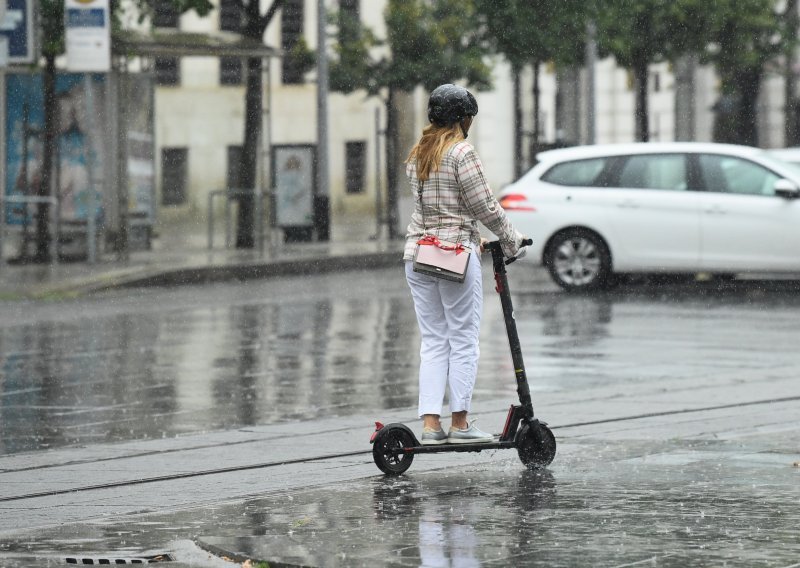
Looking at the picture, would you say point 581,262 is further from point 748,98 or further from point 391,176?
point 748,98

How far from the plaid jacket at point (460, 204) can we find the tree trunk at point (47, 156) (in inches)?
690

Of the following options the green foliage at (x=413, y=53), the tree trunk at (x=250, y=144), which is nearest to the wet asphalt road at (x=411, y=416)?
the tree trunk at (x=250, y=144)

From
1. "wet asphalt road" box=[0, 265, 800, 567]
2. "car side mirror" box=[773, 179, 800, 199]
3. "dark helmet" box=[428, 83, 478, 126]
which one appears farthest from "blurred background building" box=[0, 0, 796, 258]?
"dark helmet" box=[428, 83, 478, 126]

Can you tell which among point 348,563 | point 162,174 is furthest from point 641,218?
point 162,174

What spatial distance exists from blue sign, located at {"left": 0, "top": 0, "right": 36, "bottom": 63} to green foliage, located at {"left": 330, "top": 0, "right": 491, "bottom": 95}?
10855 mm

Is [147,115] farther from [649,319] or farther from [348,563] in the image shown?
[348,563]

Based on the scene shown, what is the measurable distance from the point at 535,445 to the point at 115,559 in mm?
2431

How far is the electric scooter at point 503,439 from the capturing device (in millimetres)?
7961

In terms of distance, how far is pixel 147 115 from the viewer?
88.7 feet

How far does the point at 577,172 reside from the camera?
66.9 feet

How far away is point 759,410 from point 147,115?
17808 mm

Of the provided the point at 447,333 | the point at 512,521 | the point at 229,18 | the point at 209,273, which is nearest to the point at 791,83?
the point at 229,18

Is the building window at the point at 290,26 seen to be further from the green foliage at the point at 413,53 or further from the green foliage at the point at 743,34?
the green foliage at the point at 413,53

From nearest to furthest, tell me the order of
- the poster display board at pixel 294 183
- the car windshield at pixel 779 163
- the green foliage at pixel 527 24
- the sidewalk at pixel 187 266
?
the car windshield at pixel 779 163 < the sidewalk at pixel 187 266 < the poster display board at pixel 294 183 < the green foliage at pixel 527 24
